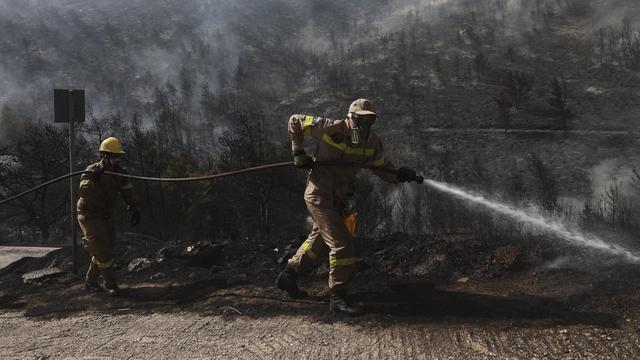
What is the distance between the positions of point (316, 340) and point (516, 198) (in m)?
38.4

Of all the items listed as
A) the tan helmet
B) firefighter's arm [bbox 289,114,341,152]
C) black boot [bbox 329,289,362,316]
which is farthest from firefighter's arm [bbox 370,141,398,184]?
black boot [bbox 329,289,362,316]

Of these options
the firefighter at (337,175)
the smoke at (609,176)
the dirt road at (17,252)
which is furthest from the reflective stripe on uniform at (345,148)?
the smoke at (609,176)

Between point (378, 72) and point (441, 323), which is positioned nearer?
point (441, 323)

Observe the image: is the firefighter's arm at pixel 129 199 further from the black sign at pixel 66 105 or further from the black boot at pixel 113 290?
the black sign at pixel 66 105

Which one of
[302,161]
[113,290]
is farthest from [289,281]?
[113,290]

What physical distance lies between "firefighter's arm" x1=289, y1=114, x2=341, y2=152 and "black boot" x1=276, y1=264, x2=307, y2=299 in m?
1.23

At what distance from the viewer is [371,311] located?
4.11 metres

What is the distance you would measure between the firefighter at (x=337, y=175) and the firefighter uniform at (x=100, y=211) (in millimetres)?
2727

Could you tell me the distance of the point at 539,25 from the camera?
92125 millimetres

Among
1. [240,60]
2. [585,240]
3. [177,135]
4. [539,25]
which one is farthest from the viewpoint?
[240,60]

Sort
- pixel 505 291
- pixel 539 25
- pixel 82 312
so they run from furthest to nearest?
pixel 539 25
pixel 82 312
pixel 505 291

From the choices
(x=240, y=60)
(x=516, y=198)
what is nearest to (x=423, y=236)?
(x=516, y=198)

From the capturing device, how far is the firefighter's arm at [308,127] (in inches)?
165

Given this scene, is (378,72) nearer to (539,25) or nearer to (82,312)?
(539,25)
